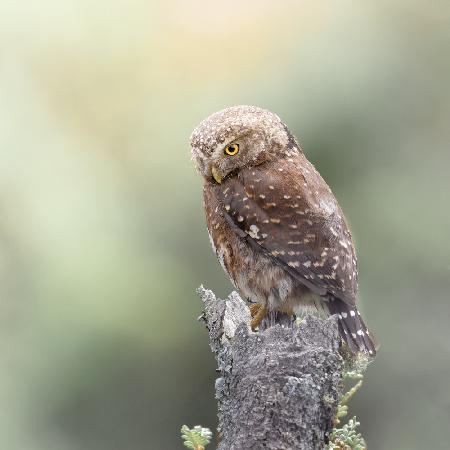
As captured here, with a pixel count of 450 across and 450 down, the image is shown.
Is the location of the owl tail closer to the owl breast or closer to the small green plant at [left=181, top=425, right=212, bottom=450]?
the owl breast

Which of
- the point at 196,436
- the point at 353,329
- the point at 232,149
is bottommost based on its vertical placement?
the point at 196,436

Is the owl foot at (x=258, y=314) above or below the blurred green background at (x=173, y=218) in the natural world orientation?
below

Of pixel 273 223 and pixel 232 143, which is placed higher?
pixel 232 143

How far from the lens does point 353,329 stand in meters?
4.47

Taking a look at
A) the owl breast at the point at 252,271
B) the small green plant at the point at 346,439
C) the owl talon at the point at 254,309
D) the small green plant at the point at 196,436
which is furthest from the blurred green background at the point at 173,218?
the small green plant at the point at 196,436

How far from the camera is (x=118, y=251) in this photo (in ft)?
24.7

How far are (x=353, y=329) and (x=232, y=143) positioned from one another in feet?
3.92

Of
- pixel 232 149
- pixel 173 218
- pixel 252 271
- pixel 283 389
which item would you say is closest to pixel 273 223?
pixel 252 271

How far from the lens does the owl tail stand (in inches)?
173

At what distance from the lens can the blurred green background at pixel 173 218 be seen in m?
7.40

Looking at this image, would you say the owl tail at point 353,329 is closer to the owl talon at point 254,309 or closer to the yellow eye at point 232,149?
the owl talon at point 254,309

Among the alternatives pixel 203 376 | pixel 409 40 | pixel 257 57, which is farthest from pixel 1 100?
pixel 409 40

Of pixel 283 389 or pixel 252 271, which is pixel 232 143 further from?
pixel 283 389

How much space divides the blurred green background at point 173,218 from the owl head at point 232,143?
2358 millimetres
